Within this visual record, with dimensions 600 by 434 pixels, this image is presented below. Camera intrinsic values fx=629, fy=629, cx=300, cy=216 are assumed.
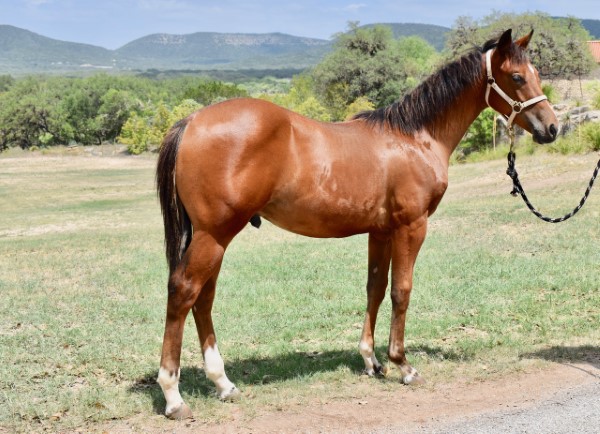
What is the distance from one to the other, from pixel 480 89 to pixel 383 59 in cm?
5511

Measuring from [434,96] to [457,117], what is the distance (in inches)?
10.3

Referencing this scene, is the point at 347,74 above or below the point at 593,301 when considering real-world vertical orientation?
above

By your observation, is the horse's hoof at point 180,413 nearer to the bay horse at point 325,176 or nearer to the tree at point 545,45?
the bay horse at point 325,176

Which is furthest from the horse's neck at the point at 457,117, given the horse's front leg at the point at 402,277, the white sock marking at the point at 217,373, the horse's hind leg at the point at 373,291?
the white sock marking at the point at 217,373

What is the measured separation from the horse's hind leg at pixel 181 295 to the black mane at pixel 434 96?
70.9 inches

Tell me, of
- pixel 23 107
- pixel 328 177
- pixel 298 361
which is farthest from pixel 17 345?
pixel 23 107

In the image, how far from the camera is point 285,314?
23.8 ft

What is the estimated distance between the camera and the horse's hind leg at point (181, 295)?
14.2 feet

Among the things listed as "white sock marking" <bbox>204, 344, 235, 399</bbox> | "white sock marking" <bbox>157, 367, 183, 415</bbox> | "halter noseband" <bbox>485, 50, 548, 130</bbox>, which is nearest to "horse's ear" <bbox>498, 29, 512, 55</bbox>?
"halter noseband" <bbox>485, 50, 548, 130</bbox>

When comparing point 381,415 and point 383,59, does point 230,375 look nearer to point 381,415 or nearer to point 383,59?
point 381,415

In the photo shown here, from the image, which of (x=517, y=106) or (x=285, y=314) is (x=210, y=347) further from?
(x=517, y=106)

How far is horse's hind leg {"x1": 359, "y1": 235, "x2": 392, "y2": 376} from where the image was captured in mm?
5297

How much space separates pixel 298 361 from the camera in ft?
18.5

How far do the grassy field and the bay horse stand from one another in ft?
1.82
